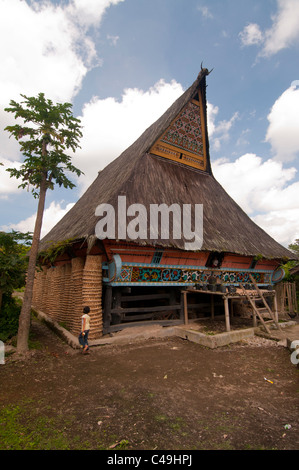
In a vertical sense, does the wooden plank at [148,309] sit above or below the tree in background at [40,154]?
below

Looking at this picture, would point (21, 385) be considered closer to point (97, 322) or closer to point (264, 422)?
point (97, 322)

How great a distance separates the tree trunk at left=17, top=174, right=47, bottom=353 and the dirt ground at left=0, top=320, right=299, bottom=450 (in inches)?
15.4

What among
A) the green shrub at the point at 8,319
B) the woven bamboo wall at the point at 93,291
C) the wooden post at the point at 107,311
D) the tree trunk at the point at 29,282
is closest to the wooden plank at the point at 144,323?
the wooden post at the point at 107,311

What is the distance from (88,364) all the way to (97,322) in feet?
4.76

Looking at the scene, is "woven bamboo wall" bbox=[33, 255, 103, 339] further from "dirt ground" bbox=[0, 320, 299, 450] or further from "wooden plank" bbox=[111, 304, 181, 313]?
"dirt ground" bbox=[0, 320, 299, 450]

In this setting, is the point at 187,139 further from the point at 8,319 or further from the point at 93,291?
the point at 8,319

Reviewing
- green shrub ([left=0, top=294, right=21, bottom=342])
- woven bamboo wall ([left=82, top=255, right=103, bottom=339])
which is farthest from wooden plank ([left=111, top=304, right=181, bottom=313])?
green shrub ([left=0, top=294, right=21, bottom=342])

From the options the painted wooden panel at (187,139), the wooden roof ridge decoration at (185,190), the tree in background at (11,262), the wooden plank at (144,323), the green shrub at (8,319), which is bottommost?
the wooden plank at (144,323)

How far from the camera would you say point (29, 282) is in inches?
234

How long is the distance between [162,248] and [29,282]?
370 centimetres

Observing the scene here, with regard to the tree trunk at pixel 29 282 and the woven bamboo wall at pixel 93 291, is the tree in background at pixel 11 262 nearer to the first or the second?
the tree trunk at pixel 29 282

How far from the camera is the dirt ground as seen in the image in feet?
9.27

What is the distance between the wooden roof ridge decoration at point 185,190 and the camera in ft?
27.7

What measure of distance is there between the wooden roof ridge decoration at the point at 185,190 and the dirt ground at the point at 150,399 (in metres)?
3.09
